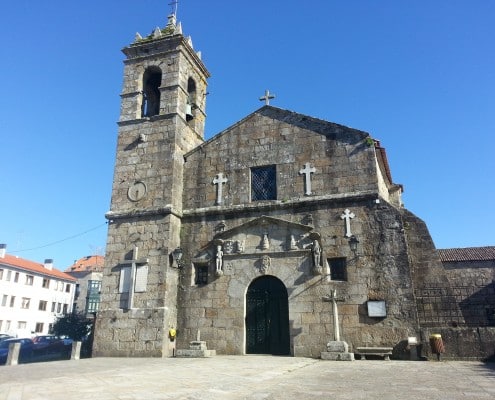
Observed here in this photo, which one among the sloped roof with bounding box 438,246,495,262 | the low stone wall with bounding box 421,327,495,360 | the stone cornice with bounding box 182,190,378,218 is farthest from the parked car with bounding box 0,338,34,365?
the sloped roof with bounding box 438,246,495,262

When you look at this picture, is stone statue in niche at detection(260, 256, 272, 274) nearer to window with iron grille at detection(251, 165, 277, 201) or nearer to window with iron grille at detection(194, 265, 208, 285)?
window with iron grille at detection(194, 265, 208, 285)

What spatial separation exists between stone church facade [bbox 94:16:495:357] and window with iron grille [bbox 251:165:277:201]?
0.05 m

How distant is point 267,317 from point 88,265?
44.4 meters

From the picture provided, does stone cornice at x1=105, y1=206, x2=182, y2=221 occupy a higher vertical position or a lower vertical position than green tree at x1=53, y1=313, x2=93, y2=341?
higher

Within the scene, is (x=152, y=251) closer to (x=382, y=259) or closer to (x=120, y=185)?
(x=120, y=185)

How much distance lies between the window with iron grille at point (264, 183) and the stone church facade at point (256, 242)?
2.1 inches

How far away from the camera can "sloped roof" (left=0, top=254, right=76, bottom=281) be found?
37369 millimetres

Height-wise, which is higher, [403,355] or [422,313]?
[422,313]

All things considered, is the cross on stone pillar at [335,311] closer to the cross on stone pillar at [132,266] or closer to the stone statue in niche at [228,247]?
the stone statue in niche at [228,247]

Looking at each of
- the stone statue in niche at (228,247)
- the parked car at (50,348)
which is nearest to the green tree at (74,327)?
the parked car at (50,348)

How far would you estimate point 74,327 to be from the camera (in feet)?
66.3

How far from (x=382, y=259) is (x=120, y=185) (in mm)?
9875

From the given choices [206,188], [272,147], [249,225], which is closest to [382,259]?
[249,225]

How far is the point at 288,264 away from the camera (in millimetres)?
13445
